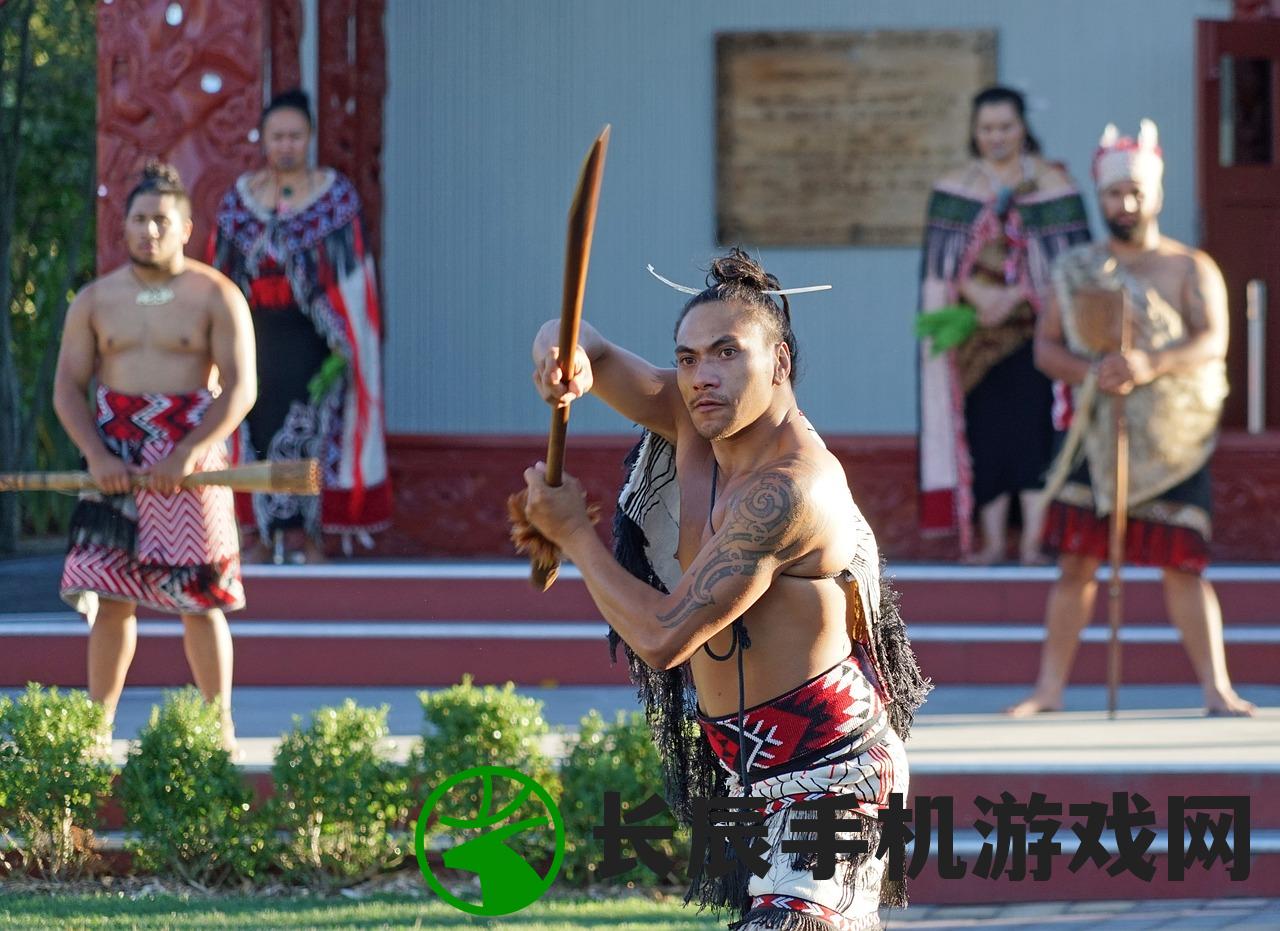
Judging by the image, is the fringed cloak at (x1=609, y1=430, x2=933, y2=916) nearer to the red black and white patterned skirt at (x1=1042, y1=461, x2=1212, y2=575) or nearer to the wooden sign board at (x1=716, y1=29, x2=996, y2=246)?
the red black and white patterned skirt at (x1=1042, y1=461, x2=1212, y2=575)

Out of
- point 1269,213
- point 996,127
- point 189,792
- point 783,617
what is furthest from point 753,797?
point 1269,213

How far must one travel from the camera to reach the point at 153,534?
6.50 m

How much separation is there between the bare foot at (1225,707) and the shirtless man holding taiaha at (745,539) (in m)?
3.92

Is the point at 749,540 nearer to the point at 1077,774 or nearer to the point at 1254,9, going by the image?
the point at 1077,774

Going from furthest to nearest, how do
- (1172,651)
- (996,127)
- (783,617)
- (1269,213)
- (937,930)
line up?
1. (1269,213)
2. (996,127)
3. (1172,651)
4. (937,930)
5. (783,617)

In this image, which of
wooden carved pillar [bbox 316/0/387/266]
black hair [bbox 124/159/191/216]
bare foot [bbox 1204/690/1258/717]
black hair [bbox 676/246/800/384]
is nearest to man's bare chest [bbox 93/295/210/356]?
black hair [bbox 124/159/191/216]

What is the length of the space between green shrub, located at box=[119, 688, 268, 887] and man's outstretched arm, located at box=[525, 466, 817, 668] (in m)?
2.64

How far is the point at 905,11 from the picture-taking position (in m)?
11.5

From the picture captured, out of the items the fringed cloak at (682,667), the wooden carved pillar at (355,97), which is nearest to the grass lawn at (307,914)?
the fringed cloak at (682,667)

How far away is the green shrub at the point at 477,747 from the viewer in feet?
18.6

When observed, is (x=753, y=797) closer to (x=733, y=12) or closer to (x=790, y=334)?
(x=790, y=334)

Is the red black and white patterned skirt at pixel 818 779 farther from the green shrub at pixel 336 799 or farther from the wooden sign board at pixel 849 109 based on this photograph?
the wooden sign board at pixel 849 109

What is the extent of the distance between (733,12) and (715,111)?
627 mm

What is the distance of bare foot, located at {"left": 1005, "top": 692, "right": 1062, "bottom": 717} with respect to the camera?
7.35 meters
